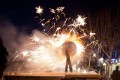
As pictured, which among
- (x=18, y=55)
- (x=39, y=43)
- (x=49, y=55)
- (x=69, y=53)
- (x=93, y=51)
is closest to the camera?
(x=69, y=53)

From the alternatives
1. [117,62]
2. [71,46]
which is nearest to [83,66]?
Result: [117,62]

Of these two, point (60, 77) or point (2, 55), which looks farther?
point (60, 77)

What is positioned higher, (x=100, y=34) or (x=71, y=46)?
(x=100, y=34)

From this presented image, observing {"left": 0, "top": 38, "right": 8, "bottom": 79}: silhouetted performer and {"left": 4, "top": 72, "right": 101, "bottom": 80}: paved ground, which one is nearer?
{"left": 0, "top": 38, "right": 8, "bottom": 79}: silhouetted performer

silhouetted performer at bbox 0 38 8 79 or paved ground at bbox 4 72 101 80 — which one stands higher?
silhouetted performer at bbox 0 38 8 79

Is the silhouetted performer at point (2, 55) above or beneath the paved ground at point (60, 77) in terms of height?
above

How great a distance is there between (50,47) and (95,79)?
1092 centimetres

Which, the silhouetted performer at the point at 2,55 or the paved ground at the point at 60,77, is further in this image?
the paved ground at the point at 60,77

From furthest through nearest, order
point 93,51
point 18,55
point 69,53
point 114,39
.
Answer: point 93,51 < point 114,39 < point 18,55 < point 69,53

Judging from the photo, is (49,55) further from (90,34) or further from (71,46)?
(90,34)

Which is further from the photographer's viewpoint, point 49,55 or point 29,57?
point 29,57

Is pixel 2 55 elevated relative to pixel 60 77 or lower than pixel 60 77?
elevated

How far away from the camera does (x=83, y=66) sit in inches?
1475

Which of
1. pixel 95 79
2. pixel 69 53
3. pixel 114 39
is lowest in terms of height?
pixel 95 79
